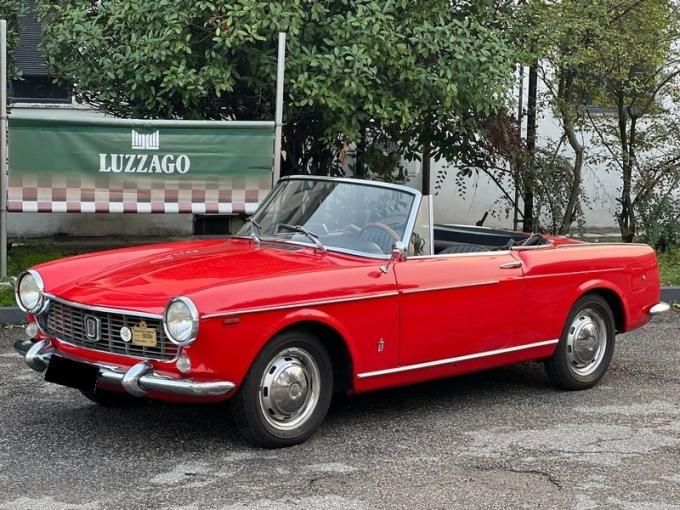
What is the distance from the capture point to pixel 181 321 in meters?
5.36

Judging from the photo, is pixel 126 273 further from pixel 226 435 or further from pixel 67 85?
pixel 67 85

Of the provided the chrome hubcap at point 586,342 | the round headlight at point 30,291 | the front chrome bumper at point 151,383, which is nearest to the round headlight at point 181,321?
the front chrome bumper at point 151,383

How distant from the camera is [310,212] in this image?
6.79 metres

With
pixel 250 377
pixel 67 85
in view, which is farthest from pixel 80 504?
pixel 67 85

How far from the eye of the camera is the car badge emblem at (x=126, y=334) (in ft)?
18.2

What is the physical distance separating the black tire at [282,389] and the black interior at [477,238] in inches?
71.7

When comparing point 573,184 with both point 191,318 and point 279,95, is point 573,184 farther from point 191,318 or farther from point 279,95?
point 191,318

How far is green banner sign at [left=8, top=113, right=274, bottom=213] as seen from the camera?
10023 millimetres

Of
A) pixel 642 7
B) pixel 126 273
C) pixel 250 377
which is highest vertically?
pixel 642 7

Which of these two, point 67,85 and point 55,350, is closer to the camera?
Answer: point 55,350

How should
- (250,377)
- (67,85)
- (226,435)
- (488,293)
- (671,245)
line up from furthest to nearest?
(671,245), (67,85), (488,293), (226,435), (250,377)

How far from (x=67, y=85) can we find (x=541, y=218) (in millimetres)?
5972

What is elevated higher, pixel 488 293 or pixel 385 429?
pixel 488 293

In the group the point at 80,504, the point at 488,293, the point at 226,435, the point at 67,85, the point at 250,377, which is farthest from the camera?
the point at 67,85
